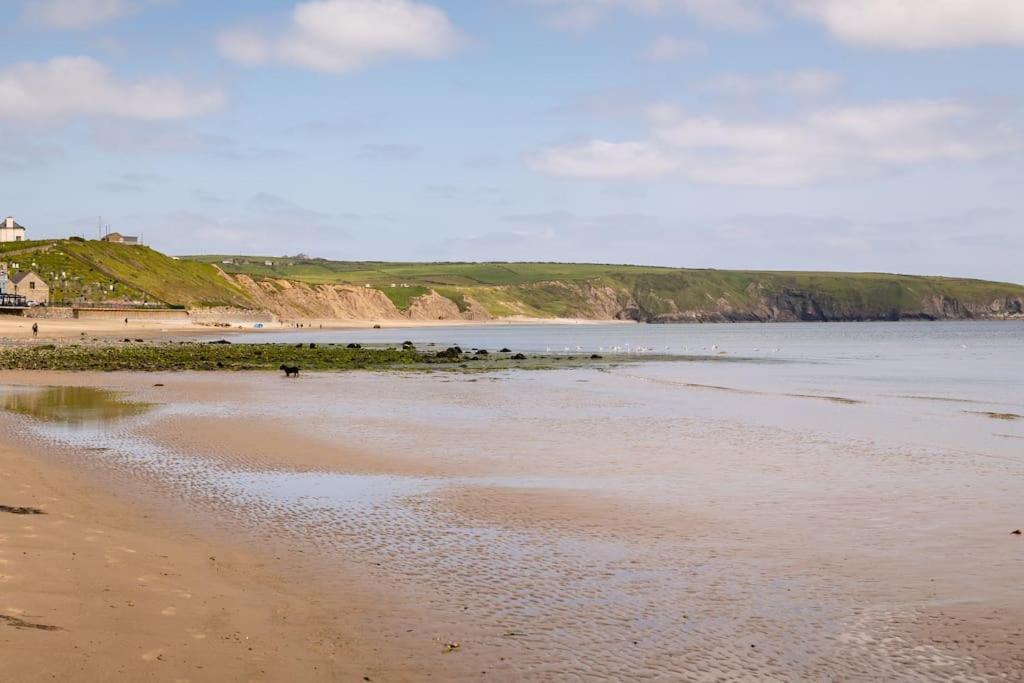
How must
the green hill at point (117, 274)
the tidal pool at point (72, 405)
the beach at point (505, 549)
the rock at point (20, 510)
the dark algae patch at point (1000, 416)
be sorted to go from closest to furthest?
the beach at point (505, 549), the rock at point (20, 510), the tidal pool at point (72, 405), the dark algae patch at point (1000, 416), the green hill at point (117, 274)

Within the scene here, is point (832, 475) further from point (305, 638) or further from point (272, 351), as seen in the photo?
point (272, 351)

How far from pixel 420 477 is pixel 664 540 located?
7.01 metres

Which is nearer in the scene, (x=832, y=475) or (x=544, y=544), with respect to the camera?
(x=544, y=544)

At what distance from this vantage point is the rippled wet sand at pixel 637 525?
970 cm

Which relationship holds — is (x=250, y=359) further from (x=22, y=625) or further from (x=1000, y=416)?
(x=22, y=625)

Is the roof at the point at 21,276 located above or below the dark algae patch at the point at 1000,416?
above

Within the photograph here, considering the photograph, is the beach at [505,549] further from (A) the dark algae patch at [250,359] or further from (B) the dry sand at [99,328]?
(B) the dry sand at [99,328]

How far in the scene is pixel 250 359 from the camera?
64.9 metres

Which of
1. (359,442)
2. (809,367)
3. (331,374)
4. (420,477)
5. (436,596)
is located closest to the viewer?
(436,596)

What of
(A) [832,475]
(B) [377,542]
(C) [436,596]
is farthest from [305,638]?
(A) [832,475]

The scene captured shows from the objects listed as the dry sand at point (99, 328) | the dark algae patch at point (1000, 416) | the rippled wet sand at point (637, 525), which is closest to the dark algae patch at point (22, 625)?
the rippled wet sand at point (637, 525)

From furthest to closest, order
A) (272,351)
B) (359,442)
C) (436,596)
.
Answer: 1. (272,351)
2. (359,442)
3. (436,596)

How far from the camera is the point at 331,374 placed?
179ft

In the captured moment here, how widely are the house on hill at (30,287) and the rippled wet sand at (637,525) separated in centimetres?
12089
